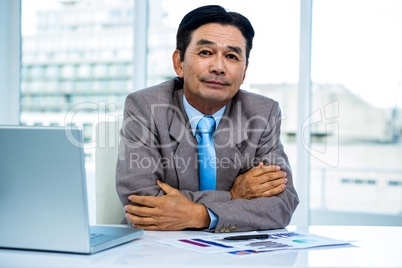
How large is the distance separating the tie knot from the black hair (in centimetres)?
33

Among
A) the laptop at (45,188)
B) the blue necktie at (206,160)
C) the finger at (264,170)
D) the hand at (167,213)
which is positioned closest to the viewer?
the laptop at (45,188)

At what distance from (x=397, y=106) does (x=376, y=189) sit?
2.26 ft

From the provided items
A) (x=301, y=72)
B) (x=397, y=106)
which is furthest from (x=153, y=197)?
(x=397, y=106)

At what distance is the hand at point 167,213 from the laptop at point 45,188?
1.49 ft

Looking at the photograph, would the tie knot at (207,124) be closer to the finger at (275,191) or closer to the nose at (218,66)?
the nose at (218,66)

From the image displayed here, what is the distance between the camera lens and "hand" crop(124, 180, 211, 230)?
1.48 meters

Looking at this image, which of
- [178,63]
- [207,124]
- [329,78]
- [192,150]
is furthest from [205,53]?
[329,78]

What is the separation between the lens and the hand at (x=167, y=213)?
58.2 inches

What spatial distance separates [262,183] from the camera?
1722 millimetres

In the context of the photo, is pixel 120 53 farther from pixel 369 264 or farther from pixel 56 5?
pixel 369 264

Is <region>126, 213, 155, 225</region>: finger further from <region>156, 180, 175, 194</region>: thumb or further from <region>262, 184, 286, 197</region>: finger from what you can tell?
<region>262, 184, 286, 197</region>: finger

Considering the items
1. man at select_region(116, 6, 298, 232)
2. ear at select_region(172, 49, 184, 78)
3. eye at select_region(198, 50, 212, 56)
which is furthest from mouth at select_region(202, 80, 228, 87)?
ear at select_region(172, 49, 184, 78)

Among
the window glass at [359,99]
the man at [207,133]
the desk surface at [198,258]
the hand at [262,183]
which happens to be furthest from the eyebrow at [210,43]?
the window glass at [359,99]

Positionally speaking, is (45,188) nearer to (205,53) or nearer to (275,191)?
(275,191)
